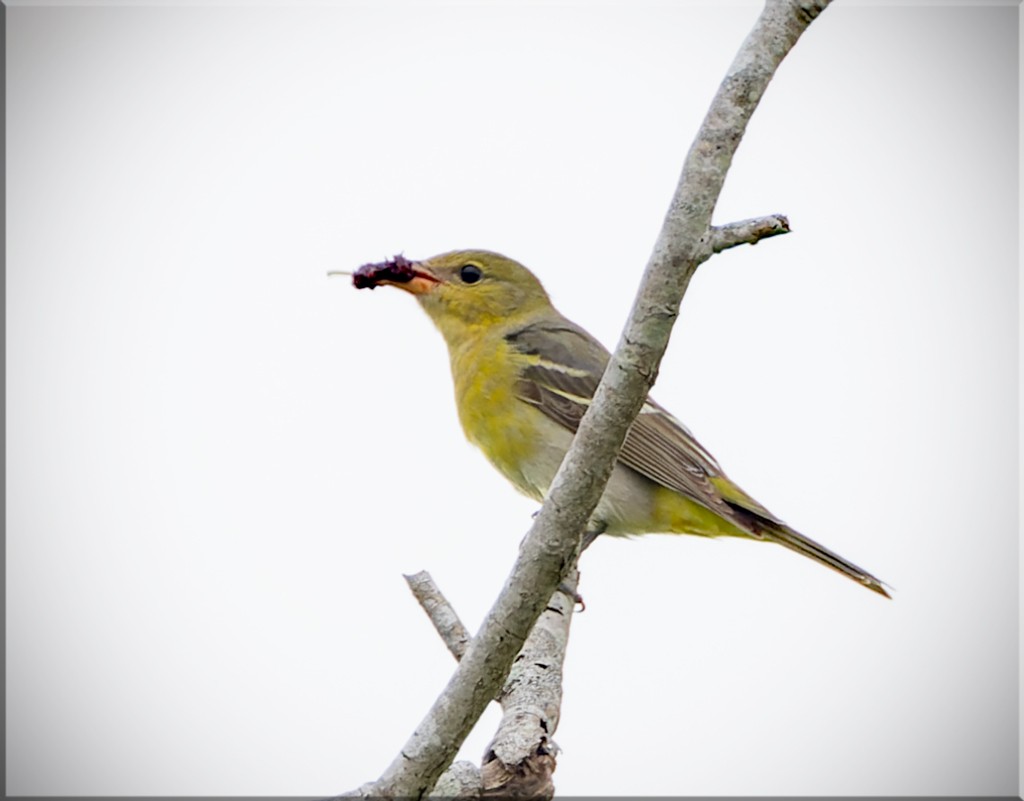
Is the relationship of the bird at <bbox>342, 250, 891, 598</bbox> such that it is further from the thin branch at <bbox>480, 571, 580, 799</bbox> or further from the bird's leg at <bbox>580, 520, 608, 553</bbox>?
the thin branch at <bbox>480, 571, 580, 799</bbox>

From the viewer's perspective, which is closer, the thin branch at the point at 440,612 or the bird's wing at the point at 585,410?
the thin branch at the point at 440,612

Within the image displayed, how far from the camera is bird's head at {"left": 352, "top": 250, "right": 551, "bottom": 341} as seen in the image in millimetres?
7234

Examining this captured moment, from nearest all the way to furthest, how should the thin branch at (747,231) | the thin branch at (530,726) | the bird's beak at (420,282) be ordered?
the thin branch at (747,231)
the thin branch at (530,726)
the bird's beak at (420,282)

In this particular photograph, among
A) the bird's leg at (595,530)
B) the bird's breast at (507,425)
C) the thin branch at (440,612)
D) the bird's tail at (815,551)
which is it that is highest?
the bird's breast at (507,425)

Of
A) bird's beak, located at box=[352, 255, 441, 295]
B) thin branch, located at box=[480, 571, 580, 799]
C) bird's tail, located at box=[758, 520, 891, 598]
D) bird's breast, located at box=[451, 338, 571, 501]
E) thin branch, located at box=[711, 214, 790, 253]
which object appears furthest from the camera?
bird's beak, located at box=[352, 255, 441, 295]

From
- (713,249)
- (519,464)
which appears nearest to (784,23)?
(713,249)

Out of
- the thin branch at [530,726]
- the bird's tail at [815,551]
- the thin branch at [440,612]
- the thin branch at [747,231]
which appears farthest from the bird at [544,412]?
the thin branch at [747,231]

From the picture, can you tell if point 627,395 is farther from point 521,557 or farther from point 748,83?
point 748,83

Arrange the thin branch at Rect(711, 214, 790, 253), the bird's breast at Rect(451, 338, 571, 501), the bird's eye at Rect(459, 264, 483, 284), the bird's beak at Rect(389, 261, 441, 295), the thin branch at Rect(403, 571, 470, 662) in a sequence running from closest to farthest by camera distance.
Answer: the thin branch at Rect(711, 214, 790, 253), the thin branch at Rect(403, 571, 470, 662), the bird's breast at Rect(451, 338, 571, 501), the bird's beak at Rect(389, 261, 441, 295), the bird's eye at Rect(459, 264, 483, 284)

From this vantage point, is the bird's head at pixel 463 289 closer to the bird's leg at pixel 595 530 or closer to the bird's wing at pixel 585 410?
the bird's wing at pixel 585 410

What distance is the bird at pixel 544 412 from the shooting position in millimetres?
6227

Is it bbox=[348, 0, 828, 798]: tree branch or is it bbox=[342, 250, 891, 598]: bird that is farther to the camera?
bbox=[342, 250, 891, 598]: bird

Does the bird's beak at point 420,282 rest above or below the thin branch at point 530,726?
above

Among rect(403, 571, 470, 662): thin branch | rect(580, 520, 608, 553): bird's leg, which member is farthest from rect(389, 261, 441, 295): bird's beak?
rect(403, 571, 470, 662): thin branch
